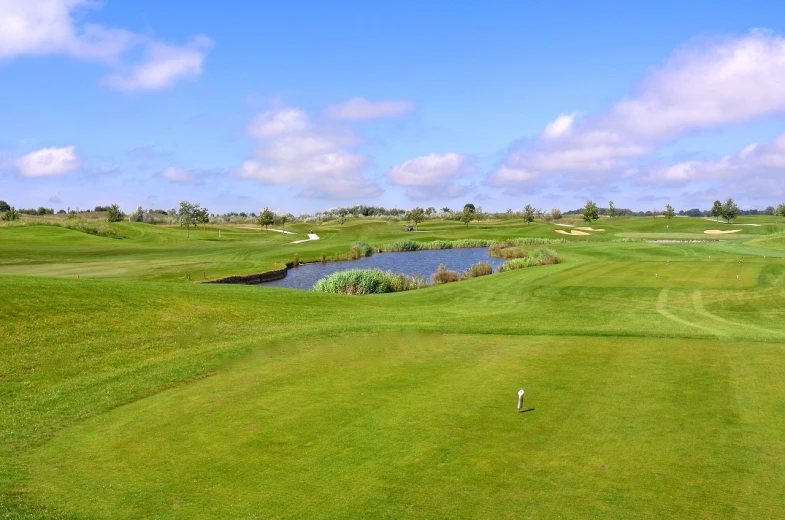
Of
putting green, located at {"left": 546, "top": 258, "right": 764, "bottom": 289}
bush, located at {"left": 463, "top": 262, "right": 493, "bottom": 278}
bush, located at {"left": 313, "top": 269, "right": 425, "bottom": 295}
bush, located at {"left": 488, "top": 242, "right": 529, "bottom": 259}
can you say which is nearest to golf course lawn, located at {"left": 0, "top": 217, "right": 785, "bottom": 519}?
putting green, located at {"left": 546, "top": 258, "right": 764, "bottom": 289}

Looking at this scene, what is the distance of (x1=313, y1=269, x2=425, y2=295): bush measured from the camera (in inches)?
1548

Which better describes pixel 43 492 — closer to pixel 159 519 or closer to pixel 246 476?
pixel 159 519

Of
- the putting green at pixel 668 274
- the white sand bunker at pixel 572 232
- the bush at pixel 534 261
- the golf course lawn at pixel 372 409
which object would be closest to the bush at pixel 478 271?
the bush at pixel 534 261

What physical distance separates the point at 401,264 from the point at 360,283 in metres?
27.3

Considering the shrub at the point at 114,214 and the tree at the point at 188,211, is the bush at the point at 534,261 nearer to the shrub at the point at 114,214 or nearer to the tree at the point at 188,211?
the tree at the point at 188,211

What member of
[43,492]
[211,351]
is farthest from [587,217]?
[43,492]

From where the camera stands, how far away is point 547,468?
872cm

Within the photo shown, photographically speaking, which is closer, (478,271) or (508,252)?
(478,271)

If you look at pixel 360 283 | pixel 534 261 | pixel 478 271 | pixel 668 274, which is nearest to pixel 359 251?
pixel 478 271

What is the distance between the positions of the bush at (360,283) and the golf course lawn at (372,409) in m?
13.6

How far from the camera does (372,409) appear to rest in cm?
1132

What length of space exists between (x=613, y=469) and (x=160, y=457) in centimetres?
728

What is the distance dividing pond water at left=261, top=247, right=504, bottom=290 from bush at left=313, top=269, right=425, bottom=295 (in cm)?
719

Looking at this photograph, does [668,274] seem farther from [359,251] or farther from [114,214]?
[114,214]
